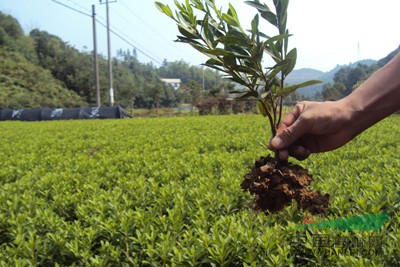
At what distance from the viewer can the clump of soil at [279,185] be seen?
1310 mm

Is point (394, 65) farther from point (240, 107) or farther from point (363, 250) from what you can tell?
point (240, 107)

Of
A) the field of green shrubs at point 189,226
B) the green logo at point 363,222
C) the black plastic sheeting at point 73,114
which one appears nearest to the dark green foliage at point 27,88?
the black plastic sheeting at point 73,114

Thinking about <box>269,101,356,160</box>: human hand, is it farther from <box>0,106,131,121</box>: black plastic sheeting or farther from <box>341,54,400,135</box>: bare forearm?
<box>0,106,131,121</box>: black plastic sheeting

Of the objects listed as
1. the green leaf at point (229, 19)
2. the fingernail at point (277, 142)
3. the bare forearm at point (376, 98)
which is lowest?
the fingernail at point (277, 142)

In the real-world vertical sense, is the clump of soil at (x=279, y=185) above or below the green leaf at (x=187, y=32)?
below

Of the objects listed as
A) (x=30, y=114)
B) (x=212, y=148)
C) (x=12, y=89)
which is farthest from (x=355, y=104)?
(x=12, y=89)

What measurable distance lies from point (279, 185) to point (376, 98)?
49cm

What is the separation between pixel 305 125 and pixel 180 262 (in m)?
0.88

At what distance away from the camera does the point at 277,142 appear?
126 centimetres

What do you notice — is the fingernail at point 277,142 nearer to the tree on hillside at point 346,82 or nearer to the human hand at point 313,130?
the human hand at point 313,130

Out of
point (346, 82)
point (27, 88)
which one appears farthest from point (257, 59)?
point (346, 82)

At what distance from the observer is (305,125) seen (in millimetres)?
1306

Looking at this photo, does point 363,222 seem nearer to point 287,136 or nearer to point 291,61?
point 287,136

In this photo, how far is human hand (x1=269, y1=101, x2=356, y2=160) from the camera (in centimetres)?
128
